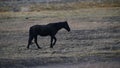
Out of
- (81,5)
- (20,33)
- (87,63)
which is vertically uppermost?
(81,5)

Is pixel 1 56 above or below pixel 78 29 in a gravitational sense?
below

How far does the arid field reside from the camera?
11.5ft

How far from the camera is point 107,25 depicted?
3.58m

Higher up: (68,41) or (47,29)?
(47,29)

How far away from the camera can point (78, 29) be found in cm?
355

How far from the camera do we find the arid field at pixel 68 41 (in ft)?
11.5

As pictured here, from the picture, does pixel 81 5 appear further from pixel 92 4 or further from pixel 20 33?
pixel 20 33

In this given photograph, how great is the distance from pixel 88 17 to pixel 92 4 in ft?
0.50

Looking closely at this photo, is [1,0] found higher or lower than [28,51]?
higher

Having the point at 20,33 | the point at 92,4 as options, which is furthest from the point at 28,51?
the point at 92,4

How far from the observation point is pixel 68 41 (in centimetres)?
353

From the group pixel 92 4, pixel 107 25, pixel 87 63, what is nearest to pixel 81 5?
pixel 92 4

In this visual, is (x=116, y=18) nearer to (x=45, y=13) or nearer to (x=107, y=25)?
(x=107, y=25)

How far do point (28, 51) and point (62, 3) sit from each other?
0.65 meters
